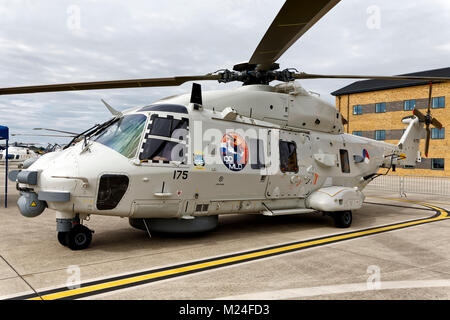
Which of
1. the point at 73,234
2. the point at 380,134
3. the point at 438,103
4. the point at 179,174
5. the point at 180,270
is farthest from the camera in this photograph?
the point at 380,134

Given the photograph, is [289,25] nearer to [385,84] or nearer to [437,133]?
[437,133]

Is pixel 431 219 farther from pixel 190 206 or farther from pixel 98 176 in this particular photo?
pixel 98 176

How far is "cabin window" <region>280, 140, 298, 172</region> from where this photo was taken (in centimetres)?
823

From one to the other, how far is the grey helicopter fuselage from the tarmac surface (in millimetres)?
667

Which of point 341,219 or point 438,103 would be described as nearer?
point 341,219

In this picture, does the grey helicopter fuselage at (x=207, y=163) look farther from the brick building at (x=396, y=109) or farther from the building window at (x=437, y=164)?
the building window at (x=437, y=164)

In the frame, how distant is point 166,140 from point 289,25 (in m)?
2.94

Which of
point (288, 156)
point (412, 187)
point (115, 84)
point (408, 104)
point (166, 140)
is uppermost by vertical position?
point (408, 104)

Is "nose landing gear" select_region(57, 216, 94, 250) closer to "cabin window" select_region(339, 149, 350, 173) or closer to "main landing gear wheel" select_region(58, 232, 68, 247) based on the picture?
"main landing gear wheel" select_region(58, 232, 68, 247)

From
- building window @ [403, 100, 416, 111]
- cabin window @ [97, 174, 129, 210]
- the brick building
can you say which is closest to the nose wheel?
cabin window @ [97, 174, 129, 210]

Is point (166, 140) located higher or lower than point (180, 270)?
higher

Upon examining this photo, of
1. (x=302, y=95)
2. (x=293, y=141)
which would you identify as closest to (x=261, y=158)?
(x=293, y=141)

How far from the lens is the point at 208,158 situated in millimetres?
6863

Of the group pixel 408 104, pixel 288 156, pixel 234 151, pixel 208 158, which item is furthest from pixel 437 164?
pixel 208 158
